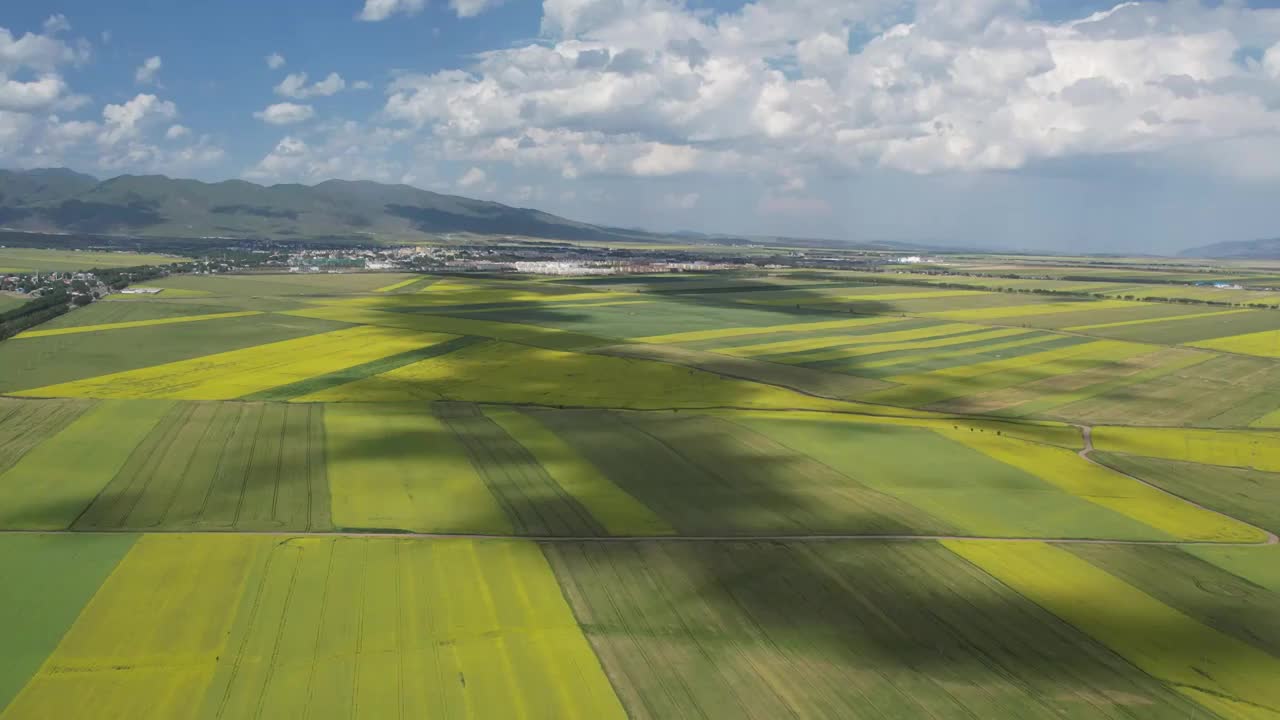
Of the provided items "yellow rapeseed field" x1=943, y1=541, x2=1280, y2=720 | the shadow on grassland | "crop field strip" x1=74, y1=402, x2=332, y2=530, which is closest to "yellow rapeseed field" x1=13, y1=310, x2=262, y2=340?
"crop field strip" x1=74, y1=402, x2=332, y2=530

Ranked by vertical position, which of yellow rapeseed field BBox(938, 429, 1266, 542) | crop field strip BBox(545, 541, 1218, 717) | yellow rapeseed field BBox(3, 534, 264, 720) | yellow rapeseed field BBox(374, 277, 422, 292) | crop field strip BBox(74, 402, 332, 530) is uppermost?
yellow rapeseed field BBox(374, 277, 422, 292)

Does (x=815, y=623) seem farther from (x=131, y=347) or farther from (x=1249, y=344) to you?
(x=1249, y=344)

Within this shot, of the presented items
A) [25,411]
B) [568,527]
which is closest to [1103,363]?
[568,527]

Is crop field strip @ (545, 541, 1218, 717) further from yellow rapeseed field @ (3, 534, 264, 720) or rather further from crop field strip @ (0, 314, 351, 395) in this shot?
crop field strip @ (0, 314, 351, 395)

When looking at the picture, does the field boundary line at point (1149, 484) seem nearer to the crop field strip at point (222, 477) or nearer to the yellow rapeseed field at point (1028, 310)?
the crop field strip at point (222, 477)

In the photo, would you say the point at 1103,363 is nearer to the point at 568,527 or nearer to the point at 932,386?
the point at 932,386

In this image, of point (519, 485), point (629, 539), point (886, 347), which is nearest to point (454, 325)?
point (886, 347)

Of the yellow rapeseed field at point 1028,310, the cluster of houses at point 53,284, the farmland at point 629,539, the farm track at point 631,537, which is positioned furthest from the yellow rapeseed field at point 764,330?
the cluster of houses at point 53,284
